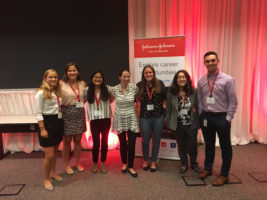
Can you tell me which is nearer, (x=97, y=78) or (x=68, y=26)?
(x=97, y=78)

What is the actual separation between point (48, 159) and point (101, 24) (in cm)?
264

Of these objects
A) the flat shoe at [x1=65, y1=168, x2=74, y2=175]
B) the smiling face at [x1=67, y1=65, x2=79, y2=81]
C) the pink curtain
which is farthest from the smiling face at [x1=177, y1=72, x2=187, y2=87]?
the flat shoe at [x1=65, y1=168, x2=74, y2=175]

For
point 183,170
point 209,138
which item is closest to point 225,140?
point 209,138

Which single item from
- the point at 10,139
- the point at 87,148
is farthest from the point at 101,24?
the point at 10,139

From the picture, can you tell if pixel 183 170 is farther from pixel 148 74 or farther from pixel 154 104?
pixel 148 74

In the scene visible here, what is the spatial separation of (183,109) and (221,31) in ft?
6.74

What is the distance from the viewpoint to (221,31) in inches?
142

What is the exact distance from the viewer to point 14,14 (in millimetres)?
3621

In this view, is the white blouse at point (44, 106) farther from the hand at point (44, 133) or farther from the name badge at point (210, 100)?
the name badge at point (210, 100)

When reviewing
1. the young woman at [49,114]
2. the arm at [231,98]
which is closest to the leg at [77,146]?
the young woman at [49,114]

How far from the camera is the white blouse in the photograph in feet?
7.20

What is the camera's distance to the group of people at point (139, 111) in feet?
7.57

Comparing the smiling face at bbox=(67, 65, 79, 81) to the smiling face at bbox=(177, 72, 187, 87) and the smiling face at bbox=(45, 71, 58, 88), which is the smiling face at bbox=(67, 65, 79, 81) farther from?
the smiling face at bbox=(177, 72, 187, 87)

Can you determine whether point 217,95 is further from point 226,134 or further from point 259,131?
point 259,131
